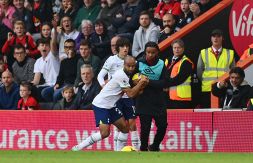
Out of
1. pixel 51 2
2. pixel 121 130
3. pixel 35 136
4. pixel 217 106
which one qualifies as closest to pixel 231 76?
pixel 217 106

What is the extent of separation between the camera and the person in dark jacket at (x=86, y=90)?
66.1 feet

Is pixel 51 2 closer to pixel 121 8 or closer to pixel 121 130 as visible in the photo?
pixel 121 8

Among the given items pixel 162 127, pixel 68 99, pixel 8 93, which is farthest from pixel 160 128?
pixel 8 93

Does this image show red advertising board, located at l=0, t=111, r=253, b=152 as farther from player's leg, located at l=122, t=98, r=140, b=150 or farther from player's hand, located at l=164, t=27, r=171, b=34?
player's hand, located at l=164, t=27, r=171, b=34

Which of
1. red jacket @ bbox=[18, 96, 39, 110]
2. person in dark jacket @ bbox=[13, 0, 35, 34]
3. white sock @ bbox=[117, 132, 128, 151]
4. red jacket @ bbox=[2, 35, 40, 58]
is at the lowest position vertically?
white sock @ bbox=[117, 132, 128, 151]

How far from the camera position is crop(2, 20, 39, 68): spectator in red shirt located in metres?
22.8

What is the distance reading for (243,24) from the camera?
68.8ft

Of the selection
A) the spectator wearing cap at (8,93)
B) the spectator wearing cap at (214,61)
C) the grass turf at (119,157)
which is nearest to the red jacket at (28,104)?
the spectator wearing cap at (8,93)

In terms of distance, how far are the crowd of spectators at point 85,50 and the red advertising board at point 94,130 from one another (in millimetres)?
760

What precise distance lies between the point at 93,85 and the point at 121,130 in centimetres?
243

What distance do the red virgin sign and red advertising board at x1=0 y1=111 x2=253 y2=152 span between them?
2.82m

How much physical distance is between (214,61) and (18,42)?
4.97 metres

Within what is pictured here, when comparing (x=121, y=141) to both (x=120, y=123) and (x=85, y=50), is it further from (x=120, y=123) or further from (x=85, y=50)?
(x=85, y=50)

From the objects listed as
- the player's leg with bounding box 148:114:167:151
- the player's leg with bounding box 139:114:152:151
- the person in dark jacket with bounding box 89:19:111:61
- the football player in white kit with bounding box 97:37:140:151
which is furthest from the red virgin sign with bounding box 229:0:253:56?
the player's leg with bounding box 139:114:152:151
